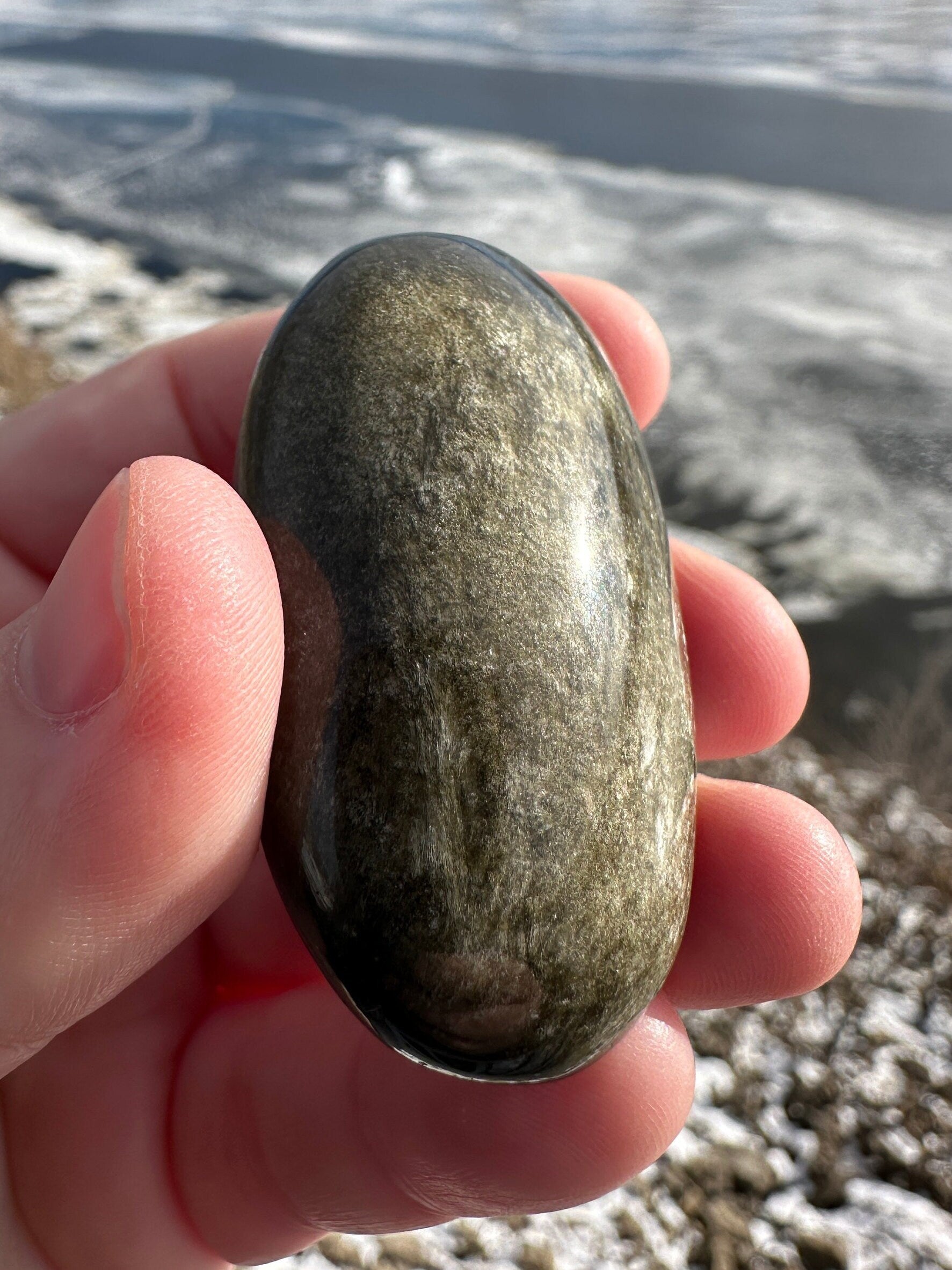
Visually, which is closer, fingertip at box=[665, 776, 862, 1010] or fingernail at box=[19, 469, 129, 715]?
fingernail at box=[19, 469, 129, 715]

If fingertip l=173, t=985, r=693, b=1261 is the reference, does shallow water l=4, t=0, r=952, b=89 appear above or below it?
above

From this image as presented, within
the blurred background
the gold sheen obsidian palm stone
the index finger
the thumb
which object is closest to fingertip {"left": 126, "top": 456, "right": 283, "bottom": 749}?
the thumb

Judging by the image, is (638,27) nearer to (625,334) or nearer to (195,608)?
(625,334)

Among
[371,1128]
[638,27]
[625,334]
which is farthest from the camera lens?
[638,27]

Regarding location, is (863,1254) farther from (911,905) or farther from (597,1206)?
(911,905)

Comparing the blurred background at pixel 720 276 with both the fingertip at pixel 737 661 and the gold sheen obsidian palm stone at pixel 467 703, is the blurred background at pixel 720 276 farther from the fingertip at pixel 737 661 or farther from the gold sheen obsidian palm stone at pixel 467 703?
the gold sheen obsidian palm stone at pixel 467 703

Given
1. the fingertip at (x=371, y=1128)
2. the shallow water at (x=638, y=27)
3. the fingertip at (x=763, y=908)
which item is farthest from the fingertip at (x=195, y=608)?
the shallow water at (x=638, y=27)

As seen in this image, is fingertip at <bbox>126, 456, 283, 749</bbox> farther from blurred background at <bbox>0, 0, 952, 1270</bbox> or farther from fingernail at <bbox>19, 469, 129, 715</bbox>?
blurred background at <bbox>0, 0, 952, 1270</bbox>

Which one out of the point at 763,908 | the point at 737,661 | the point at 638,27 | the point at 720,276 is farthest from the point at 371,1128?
the point at 638,27
